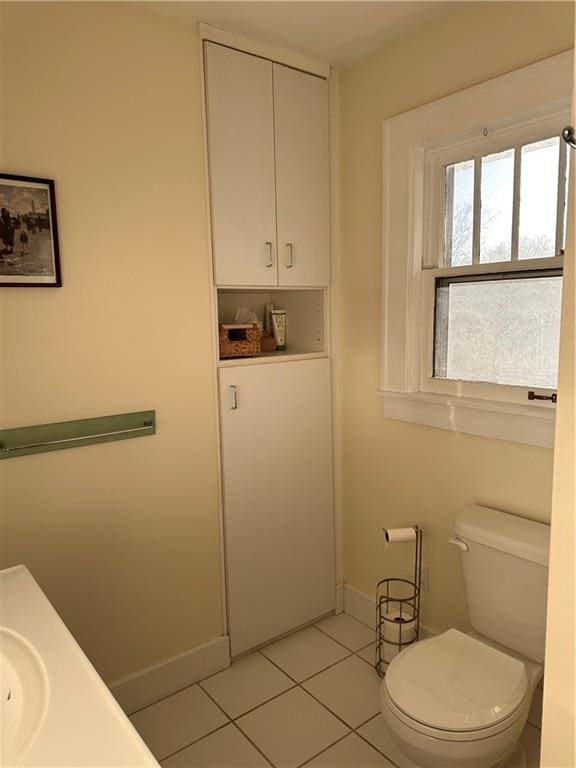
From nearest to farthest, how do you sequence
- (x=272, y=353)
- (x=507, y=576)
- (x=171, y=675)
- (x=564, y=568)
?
(x=564, y=568), (x=507, y=576), (x=171, y=675), (x=272, y=353)

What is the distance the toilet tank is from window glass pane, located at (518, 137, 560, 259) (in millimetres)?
883

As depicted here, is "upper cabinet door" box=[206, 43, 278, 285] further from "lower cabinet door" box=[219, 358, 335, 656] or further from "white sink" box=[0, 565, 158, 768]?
"white sink" box=[0, 565, 158, 768]

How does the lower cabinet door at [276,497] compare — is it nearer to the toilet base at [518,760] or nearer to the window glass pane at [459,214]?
the window glass pane at [459,214]

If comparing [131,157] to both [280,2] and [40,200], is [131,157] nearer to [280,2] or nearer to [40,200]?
[40,200]

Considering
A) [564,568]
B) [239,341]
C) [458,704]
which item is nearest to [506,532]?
[458,704]

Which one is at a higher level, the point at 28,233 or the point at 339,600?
the point at 28,233

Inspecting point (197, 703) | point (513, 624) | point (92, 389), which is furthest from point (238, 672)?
point (92, 389)

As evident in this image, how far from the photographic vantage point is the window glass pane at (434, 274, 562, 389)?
1.73 meters

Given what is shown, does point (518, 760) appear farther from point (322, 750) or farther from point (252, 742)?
point (252, 742)

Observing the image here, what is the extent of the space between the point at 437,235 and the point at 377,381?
62 cm

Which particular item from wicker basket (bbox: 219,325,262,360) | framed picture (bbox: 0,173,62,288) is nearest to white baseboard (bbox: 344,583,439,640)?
wicker basket (bbox: 219,325,262,360)

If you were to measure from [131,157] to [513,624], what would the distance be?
1930 mm

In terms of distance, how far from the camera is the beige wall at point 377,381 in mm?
1703

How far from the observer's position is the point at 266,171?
81.0 inches
